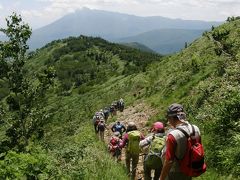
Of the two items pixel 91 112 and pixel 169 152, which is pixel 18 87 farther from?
pixel 91 112

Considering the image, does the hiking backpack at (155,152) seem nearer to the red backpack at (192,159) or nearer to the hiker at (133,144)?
the hiker at (133,144)

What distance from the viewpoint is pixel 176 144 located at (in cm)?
650

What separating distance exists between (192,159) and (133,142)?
5.65 metres

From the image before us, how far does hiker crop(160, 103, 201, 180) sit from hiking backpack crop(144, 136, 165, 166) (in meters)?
2.53

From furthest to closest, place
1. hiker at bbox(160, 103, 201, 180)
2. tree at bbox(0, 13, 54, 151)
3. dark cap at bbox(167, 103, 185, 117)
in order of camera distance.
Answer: tree at bbox(0, 13, 54, 151), dark cap at bbox(167, 103, 185, 117), hiker at bbox(160, 103, 201, 180)

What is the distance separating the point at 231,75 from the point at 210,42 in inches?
680

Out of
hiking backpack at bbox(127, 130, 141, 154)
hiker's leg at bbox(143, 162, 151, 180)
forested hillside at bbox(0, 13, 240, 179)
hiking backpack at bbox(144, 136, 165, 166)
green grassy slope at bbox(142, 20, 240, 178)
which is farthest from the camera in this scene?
hiking backpack at bbox(127, 130, 141, 154)

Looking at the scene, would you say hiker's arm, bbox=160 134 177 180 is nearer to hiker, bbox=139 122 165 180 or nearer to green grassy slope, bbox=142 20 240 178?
hiker, bbox=139 122 165 180

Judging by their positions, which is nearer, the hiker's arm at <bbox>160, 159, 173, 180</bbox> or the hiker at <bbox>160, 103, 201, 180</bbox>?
the hiker at <bbox>160, 103, 201, 180</bbox>

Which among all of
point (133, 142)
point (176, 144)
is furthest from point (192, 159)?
point (133, 142)

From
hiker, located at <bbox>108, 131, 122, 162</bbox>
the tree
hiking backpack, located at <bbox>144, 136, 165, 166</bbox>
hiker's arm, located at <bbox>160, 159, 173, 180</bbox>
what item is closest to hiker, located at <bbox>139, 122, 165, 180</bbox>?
hiking backpack, located at <bbox>144, 136, 165, 166</bbox>

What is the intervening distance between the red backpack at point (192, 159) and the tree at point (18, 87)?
18.7 meters

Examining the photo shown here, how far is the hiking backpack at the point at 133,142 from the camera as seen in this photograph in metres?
12.0

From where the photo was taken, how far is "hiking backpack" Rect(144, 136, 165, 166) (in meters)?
9.52
